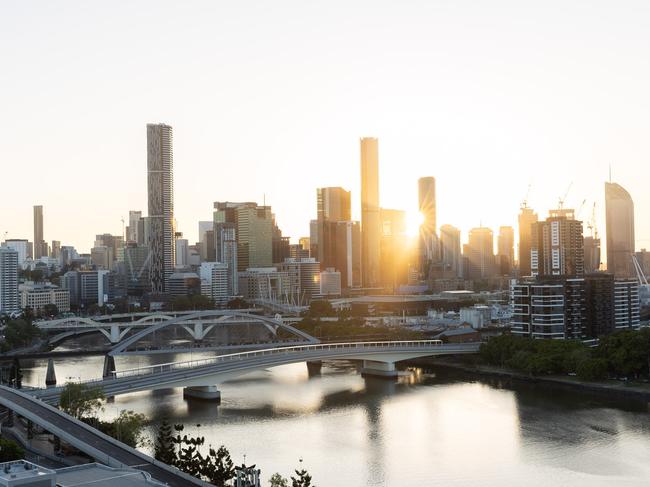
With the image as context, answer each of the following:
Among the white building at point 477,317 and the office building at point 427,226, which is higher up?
the office building at point 427,226

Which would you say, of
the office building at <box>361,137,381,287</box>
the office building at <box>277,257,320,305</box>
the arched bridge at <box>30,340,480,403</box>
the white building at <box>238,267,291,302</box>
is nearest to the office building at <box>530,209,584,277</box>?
the arched bridge at <box>30,340,480,403</box>

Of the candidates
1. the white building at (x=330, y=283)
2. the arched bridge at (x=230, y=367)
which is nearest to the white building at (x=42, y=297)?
the white building at (x=330, y=283)

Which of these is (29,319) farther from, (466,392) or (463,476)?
(463,476)

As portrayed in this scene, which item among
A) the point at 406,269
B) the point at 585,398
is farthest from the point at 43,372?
the point at 406,269

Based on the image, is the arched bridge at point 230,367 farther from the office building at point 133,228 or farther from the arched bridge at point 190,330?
the office building at point 133,228

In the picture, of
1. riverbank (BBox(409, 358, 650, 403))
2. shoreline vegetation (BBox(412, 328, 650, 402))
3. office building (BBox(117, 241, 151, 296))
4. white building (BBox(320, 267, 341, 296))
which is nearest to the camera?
riverbank (BBox(409, 358, 650, 403))

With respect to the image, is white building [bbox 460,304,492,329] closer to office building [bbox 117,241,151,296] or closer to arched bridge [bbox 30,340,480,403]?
arched bridge [bbox 30,340,480,403]
